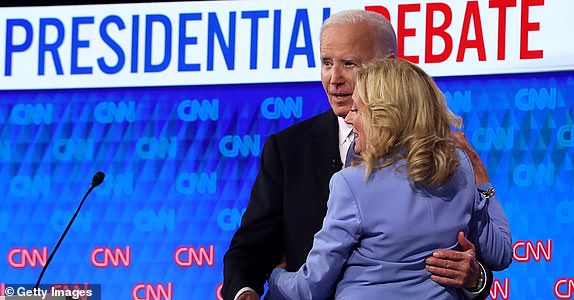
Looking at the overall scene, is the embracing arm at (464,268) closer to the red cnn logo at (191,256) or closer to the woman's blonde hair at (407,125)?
the woman's blonde hair at (407,125)

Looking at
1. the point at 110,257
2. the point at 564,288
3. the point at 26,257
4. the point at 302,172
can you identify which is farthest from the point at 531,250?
the point at 26,257

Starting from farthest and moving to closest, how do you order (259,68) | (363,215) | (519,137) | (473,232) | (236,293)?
(259,68)
(519,137)
(236,293)
(473,232)
(363,215)

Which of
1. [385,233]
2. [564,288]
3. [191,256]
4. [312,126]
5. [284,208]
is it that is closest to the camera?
[385,233]

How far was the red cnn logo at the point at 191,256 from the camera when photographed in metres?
3.88

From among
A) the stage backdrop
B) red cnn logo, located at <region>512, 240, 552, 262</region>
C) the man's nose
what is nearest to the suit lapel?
the man's nose

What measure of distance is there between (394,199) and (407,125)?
15 centimetres

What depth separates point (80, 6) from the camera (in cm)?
410

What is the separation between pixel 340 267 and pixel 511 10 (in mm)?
1989

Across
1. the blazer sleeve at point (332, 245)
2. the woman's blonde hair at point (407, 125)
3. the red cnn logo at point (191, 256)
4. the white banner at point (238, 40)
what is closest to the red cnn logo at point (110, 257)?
the red cnn logo at point (191, 256)

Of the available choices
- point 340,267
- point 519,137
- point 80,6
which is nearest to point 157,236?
point 80,6

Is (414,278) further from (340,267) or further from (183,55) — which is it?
(183,55)

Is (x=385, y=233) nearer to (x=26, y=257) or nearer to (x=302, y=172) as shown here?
(x=302, y=172)

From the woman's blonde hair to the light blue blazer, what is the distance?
33 mm

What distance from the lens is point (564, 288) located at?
141 inches
